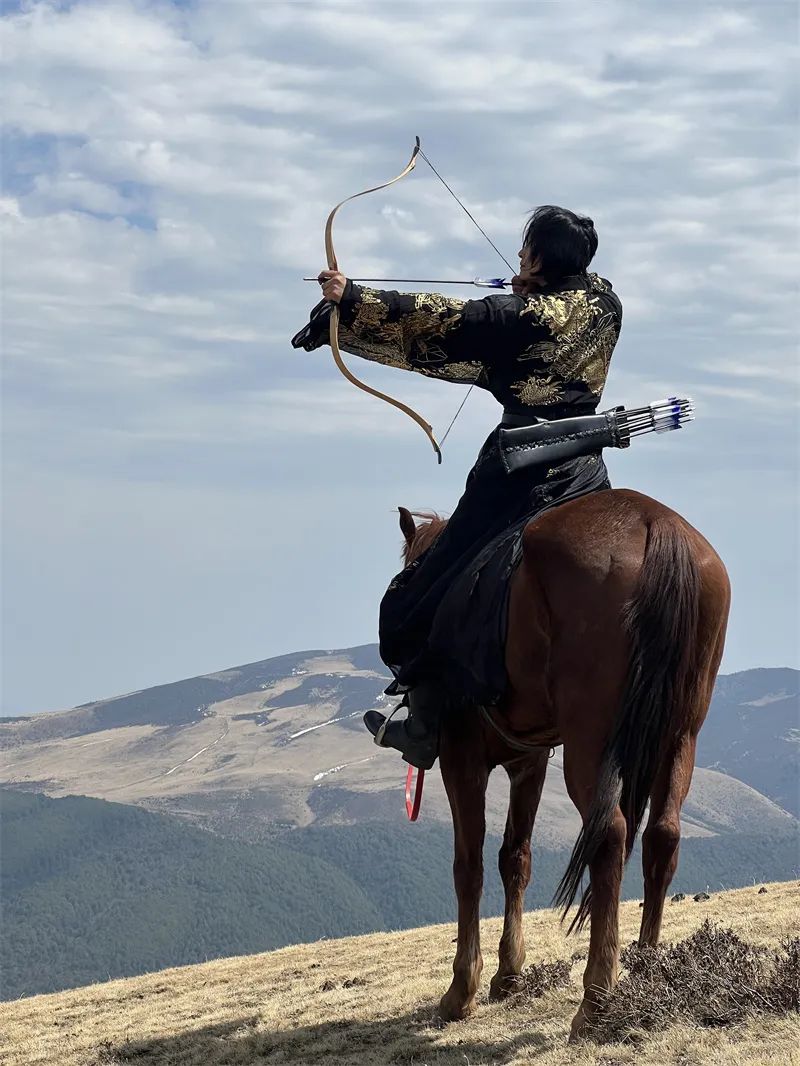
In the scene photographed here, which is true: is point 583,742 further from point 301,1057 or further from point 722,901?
point 722,901

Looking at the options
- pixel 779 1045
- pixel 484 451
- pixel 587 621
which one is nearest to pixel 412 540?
pixel 484 451

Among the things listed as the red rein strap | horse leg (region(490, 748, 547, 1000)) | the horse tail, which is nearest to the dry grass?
horse leg (region(490, 748, 547, 1000))

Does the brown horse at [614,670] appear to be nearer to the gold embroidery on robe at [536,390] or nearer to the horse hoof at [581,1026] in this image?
the horse hoof at [581,1026]

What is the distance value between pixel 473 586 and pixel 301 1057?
12.4 ft

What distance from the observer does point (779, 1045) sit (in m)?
6.76

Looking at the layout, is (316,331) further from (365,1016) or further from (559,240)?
(365,1016)

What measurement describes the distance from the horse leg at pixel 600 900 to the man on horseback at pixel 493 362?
4.03 feet

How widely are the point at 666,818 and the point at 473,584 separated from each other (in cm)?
196

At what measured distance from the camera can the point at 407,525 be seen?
11156 millimetres

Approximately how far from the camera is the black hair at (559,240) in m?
9.30

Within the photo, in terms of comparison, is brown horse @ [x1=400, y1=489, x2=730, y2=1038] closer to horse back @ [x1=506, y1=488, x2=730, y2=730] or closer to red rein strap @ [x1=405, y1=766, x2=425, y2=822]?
horse back @ [x1=506, y1=488, x2=730, y2=730]

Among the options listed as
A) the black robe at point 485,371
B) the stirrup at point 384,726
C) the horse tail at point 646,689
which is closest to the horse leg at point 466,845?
the stirrup at point 384,726

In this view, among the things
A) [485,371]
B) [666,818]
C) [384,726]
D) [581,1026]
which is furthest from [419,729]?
[485,371]

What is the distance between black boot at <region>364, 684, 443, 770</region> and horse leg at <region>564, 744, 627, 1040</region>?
1.75m
